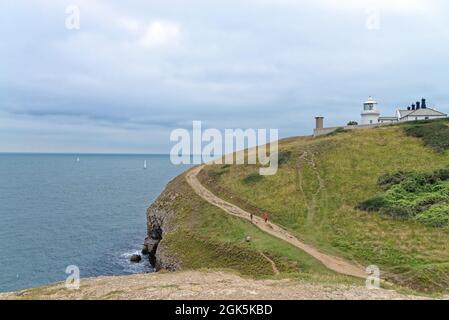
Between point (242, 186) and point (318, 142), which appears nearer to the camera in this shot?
point (242, 186)

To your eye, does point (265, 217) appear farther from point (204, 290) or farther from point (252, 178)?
point (204, 290)

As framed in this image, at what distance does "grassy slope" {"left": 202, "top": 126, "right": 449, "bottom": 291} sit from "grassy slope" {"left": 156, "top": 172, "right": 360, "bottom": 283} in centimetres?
490

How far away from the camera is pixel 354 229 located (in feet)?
141

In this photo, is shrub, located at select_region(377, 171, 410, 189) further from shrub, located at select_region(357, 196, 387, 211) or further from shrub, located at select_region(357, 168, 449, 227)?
shrub, located at select_region(357, 196, 387, 211)

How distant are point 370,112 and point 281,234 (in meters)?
59.8

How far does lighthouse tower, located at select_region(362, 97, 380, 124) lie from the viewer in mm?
91562

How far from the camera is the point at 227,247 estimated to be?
135ft

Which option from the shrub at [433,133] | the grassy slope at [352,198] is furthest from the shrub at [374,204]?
the shrub at [433,133]

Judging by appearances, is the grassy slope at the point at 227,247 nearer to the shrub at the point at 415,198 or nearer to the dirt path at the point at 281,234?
the dirt path at the point at 281,234

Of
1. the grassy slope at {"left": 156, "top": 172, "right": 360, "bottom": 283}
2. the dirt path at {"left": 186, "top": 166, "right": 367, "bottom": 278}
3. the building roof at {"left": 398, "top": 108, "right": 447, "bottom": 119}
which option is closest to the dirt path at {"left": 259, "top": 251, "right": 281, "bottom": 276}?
the grassy slope at {"left": 156, "top": 172, "right": 360, "bottom": 283}

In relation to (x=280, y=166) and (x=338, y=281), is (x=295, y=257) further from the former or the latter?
(x=280, y=166)

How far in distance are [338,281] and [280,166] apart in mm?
42239
